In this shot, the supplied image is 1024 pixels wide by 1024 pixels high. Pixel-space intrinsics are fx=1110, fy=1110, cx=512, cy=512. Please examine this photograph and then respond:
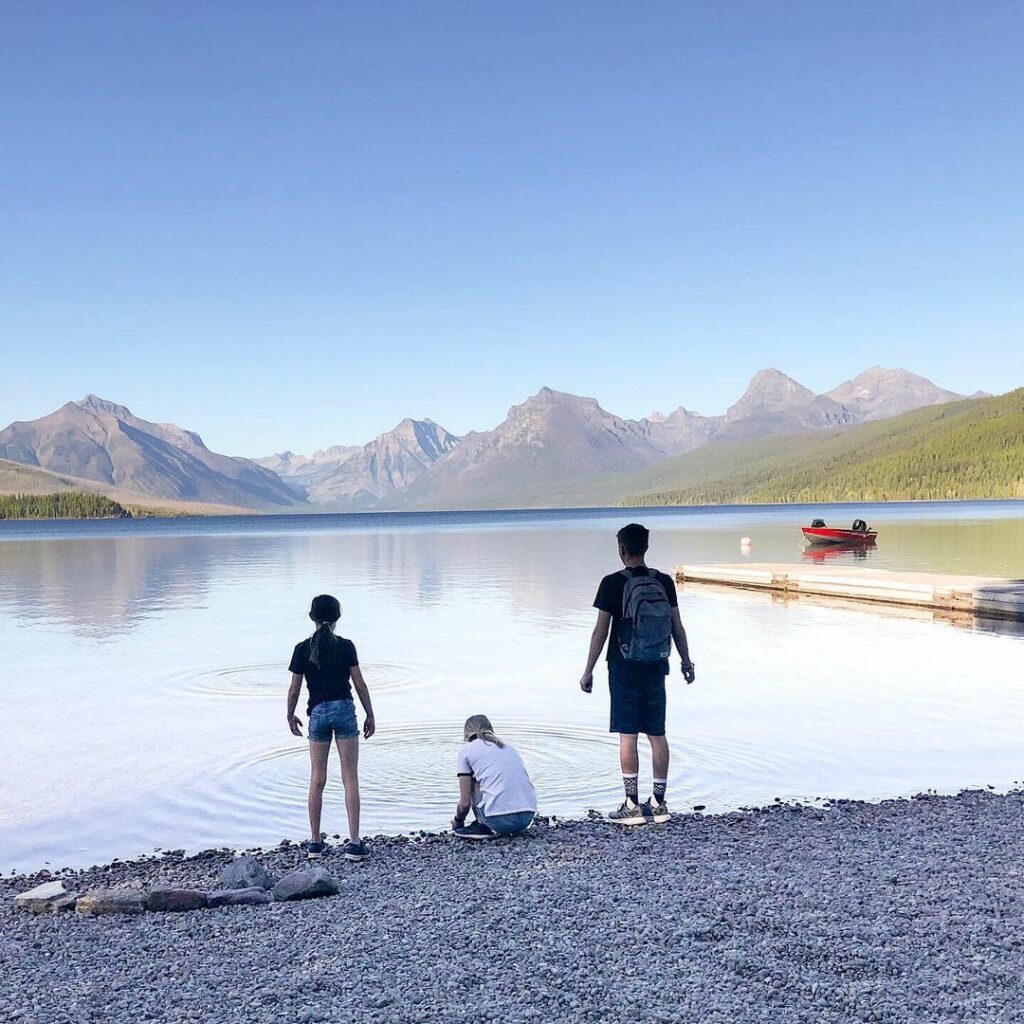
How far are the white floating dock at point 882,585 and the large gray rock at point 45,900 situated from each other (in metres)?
27.4

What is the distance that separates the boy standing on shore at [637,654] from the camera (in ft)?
34.6

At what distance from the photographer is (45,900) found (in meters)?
8.70

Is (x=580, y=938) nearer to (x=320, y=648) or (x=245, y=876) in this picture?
(x=245, y=876)

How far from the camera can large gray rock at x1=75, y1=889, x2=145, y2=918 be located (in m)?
8.54

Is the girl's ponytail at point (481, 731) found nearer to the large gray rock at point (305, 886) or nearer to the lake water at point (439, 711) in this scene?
the lake water at point (439, 711)

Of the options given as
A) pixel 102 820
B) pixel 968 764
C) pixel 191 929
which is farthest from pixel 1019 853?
pixel 102 820

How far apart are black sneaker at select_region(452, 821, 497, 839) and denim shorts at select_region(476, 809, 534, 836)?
0.05m

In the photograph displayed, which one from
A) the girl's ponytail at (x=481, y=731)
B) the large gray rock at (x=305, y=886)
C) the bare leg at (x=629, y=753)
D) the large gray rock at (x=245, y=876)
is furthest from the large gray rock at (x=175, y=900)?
the bare leg at (x=629, y=753)

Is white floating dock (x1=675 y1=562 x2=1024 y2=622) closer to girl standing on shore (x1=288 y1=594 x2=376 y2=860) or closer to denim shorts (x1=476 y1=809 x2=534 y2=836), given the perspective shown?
denim shorts (x1=476 y1=809 x2=534 y2=836)

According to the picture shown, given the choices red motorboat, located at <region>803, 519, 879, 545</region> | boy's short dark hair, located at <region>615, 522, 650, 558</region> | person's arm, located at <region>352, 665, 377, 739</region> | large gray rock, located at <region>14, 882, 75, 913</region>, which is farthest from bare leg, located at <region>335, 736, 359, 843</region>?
red motorboat, located at <region>803, 519, 879, 545</region>

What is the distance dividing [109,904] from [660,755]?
5208 mm

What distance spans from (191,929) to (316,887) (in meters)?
1.10

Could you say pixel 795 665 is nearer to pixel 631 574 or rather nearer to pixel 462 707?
pixel 462 707

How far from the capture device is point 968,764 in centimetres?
1395
